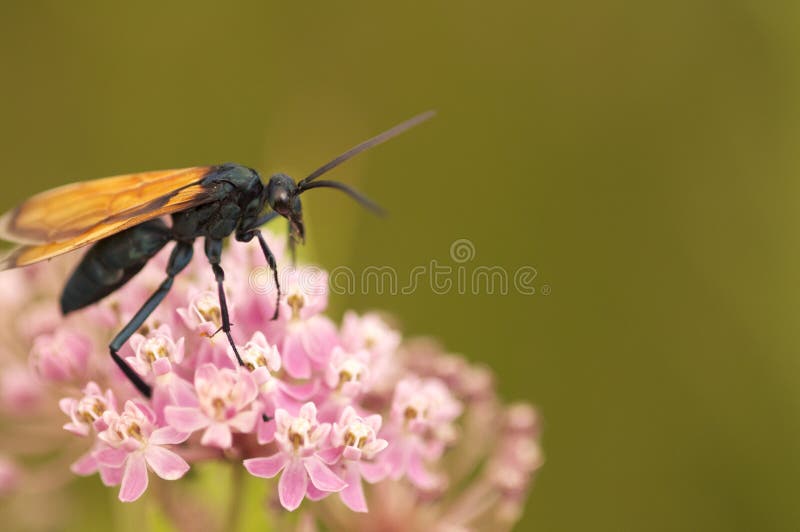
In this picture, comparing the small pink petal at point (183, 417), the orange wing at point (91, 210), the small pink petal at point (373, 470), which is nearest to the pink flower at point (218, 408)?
the small pink petal at point (183, 417)

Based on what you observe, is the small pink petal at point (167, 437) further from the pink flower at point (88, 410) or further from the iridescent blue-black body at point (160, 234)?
the iridescent blue-black body at point (160, 234)

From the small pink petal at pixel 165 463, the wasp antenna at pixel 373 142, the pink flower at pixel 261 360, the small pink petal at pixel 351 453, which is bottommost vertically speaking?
the small pink petal at pixel 165 463

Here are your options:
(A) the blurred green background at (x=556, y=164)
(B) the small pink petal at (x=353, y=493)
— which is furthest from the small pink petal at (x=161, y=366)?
(A) the blurred green background at (x=556, y=164)

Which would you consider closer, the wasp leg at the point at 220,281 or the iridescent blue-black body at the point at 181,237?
the wasp leg at the point at 220,281

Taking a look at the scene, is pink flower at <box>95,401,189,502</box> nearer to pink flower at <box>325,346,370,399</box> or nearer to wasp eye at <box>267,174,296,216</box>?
pink flower at <box>325,346,370,399</box>

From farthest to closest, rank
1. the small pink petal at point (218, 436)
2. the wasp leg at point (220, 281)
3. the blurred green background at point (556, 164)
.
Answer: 1. the blurred green background at point (556, 164)
2. the wasp leg at point (220, 281)
3. the small pink petal at point (218, 436)

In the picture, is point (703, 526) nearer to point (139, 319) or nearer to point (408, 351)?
point (408, 351)

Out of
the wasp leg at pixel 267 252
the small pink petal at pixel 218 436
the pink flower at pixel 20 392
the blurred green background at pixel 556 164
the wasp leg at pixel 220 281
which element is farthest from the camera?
the blurred green background at pixel 556 164

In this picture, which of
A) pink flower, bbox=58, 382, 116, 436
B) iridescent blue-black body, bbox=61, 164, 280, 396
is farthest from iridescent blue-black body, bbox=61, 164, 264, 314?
pink flower, bbox=58, 382, 116, 436

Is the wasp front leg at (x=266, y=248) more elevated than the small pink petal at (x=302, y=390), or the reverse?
the wasp front leg at (x=266, y=248)
